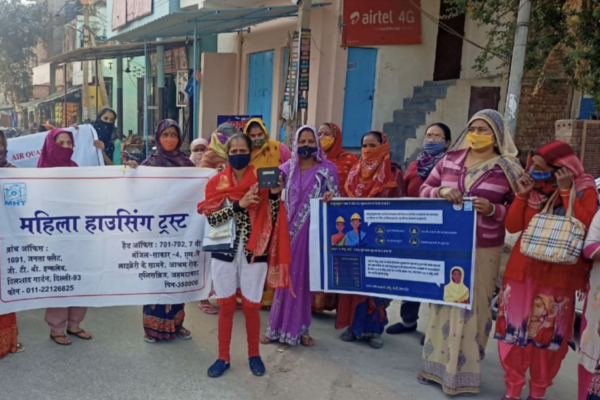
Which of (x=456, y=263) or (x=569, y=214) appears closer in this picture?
(x=569, y=214)

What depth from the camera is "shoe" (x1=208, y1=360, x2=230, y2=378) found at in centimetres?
338

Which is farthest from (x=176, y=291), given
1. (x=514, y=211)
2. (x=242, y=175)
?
(x=514, y=211)

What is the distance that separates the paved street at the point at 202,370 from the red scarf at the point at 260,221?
2.16 ft

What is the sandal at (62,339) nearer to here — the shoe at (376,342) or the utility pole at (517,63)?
the shoe at (376,342)

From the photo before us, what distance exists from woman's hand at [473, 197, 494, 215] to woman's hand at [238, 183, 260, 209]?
1.30 metres

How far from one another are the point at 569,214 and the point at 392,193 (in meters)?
1.38

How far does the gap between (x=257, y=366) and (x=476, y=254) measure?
61.8 inches

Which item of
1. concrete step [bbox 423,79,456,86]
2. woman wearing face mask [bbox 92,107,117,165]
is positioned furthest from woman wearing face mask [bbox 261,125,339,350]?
concrete step [bbox 423,79,456,86]

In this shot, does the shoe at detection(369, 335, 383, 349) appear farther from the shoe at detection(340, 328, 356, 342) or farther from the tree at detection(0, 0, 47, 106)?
the tree at detection(0, 0, 47, 106)

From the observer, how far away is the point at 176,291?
380cm

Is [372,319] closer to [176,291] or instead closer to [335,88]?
[176,291]

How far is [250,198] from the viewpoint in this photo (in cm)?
320

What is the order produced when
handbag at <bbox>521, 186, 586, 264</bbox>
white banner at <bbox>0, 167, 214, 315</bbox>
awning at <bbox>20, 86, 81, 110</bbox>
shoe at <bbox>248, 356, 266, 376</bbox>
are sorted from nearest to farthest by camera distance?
handbag at <bbox>521, 186, 586, 264</bbox> < shoe at <bbox>248, 356, 266, 376</bbox> < white banner at <bbox>0, 167, 214, 315</bbox> < awning at <bbox>20, 86, 81, 110</bbox>

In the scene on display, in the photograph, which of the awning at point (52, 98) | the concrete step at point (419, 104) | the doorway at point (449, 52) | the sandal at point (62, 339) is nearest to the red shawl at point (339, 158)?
the sandal at point (62, 339)
